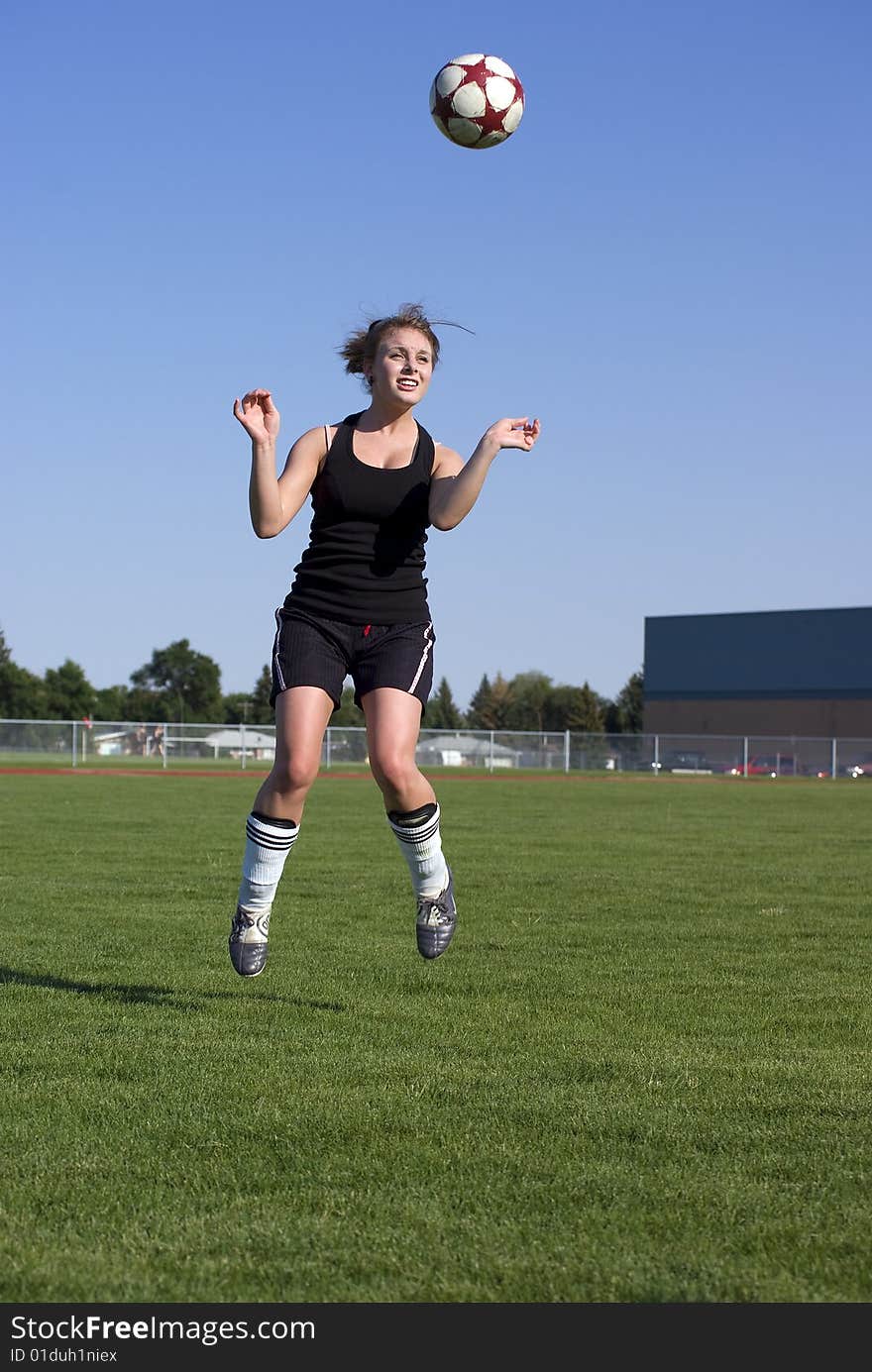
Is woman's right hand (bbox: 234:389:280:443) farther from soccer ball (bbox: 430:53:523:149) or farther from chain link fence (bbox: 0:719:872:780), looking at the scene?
chain link fence (bbox: 0:719:872:780)

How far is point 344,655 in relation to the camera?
616 cm

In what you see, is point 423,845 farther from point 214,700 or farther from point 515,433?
point 214,700

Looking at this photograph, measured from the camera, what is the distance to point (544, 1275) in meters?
2.88

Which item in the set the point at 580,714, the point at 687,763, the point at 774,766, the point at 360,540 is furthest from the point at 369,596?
the point at 580,714

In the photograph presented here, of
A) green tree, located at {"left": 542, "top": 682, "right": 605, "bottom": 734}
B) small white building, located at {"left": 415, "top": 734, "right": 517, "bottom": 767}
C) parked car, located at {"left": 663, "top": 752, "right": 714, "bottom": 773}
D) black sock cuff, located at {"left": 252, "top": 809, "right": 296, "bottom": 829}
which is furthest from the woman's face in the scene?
green tree, located at {"left": 542, "top": 682, "right": 605, "bottom": 734}

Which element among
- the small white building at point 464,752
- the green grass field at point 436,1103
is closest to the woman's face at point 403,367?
the green grass field at point 436,1103

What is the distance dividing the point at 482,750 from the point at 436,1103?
176ft

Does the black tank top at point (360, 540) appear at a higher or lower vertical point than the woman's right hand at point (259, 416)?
lower

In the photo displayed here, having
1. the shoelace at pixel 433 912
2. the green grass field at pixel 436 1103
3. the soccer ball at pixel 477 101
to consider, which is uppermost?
the soccer ball at pixel 477 101

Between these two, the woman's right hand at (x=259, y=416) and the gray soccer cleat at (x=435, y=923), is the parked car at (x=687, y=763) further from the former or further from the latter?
the woman's right hand at (x=259, y=416)

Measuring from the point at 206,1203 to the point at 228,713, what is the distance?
14720 centimetres

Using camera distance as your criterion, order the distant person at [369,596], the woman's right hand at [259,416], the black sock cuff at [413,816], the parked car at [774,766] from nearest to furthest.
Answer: the woman's right hand at [259,416], the distant person at [369,596], the black sock cuff at [413,816], the parked car at [774,766]

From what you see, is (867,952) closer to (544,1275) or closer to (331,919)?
(331,919)

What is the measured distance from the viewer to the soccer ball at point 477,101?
7234 millimetres
